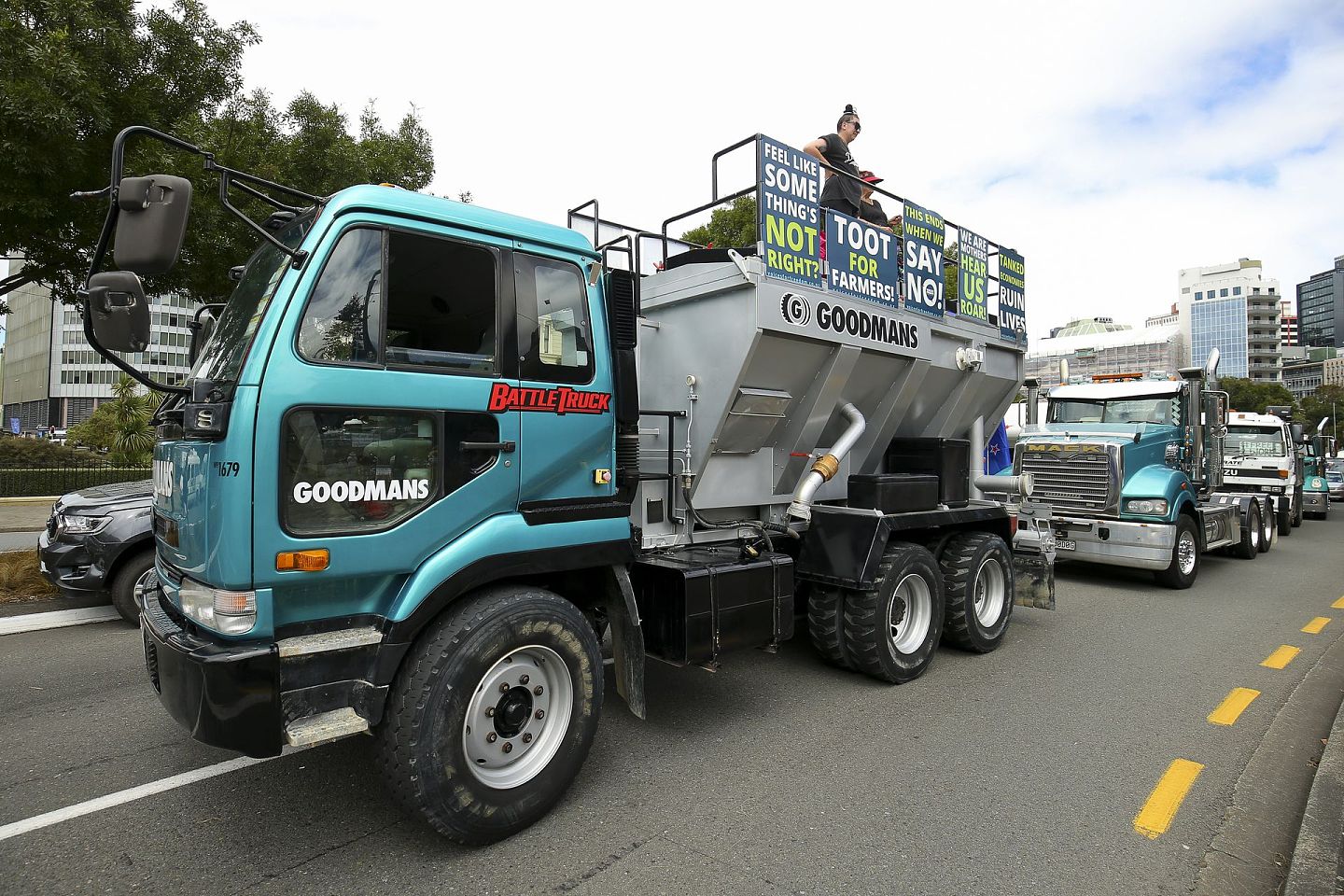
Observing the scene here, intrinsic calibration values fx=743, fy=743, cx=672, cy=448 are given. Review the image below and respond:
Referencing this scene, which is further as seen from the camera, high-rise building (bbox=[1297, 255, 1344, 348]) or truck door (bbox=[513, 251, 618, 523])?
high-rise building (bbox=[1297, 255, 1344, 348])

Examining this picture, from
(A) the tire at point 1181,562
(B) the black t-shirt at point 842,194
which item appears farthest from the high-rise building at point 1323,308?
(B) the black t-shirt at point 842,194

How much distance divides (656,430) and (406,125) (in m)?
7.42

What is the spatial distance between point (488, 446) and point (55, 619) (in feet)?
20.0

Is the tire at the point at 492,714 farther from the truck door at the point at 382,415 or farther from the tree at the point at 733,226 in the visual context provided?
the tree at the point at 733,226

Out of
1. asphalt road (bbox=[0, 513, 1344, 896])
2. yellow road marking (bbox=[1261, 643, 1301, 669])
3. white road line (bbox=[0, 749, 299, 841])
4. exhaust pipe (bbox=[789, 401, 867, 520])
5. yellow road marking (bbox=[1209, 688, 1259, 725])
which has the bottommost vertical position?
yellow road marking (bbox=[1261, 643, 1301, 669])

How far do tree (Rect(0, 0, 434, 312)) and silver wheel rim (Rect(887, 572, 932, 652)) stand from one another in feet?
22.8

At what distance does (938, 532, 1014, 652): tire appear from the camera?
19.6 ft

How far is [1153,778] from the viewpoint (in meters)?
3.90

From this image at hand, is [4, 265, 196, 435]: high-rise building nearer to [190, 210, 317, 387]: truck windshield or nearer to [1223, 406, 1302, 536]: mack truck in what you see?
[190, 210, 317, 387]: truck windshield

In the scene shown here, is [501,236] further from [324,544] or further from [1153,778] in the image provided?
[1153,778]

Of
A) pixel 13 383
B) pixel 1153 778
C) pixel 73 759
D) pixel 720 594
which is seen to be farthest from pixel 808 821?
pixel 13 383

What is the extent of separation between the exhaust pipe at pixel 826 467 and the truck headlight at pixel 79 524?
5849 mm

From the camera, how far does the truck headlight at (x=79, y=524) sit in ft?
21.0

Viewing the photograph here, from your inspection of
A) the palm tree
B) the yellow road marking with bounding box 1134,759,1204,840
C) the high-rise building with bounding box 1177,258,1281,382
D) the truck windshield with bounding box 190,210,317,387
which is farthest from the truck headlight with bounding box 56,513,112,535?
the high-rise building with bounding box 1177,258,1281,382
